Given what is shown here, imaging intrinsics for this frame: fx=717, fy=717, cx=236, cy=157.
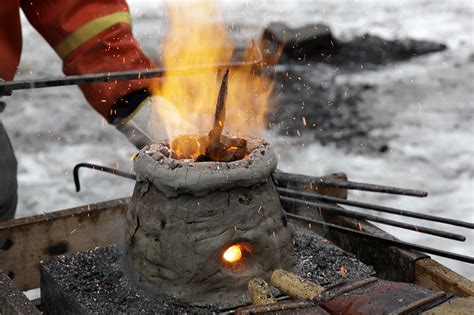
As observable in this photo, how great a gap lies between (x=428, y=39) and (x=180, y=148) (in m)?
9.41

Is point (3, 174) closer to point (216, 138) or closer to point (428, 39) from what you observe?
point (216, 138)

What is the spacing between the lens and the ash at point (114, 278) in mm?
2459

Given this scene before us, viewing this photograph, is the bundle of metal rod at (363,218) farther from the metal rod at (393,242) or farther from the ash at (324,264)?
the ash at (324,264)

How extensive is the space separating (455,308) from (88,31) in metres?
2.33

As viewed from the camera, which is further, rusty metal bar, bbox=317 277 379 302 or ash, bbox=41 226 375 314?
ash, bbox=41 226 375 314

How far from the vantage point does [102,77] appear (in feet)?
8.87

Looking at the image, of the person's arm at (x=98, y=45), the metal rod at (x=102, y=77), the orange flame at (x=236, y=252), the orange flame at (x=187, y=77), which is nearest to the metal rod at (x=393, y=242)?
the orange flame at (x=187, y=77)

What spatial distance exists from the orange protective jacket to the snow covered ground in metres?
2.52

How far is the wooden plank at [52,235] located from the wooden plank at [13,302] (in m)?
0.71

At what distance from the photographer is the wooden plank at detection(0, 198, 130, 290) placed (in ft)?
10.0

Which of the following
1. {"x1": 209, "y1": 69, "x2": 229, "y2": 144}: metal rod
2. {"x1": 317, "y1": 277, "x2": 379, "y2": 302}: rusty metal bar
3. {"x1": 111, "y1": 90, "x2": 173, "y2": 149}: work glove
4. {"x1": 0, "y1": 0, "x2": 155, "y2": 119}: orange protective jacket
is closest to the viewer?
{"x1": 317, "y1": 277, "x2": 379, "y2": 302}: rusty metal bar

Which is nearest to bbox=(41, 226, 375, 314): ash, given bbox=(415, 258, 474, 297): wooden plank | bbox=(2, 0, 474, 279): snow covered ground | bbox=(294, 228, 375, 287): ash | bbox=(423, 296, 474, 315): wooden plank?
bbox=(294, 228, 375, 287): ash

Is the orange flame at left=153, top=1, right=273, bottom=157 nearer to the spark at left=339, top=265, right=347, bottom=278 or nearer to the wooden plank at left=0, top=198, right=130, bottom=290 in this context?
the wooden plank at left=0, top=198, right=130, bottom=290

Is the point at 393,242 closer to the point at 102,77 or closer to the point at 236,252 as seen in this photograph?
the point at 236,252
